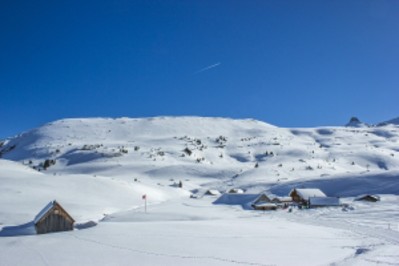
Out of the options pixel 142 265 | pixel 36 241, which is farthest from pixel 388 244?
pixel 36 241

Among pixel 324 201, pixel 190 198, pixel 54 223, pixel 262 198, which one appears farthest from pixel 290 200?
pixel 54 223

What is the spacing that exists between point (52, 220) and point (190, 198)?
42.0 m

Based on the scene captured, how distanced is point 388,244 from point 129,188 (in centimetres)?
4773

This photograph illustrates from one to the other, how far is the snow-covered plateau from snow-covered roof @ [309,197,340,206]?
2.38 metres

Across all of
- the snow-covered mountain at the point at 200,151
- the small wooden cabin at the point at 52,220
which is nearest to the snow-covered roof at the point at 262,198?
the snow-covered mountain at the point at 200,151

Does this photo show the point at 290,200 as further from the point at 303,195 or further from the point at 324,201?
the point at 324,201

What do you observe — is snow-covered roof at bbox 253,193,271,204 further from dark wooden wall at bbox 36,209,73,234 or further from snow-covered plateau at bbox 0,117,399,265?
dark wooden wall at bbox 36,209,73,234

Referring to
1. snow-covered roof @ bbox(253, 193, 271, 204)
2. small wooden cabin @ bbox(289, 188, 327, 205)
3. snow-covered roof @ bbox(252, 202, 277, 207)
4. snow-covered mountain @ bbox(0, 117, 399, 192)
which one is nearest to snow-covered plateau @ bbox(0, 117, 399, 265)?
snow-covered mountain @ bbox(0, 117, 399, 192)

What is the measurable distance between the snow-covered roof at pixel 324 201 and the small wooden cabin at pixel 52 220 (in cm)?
3819

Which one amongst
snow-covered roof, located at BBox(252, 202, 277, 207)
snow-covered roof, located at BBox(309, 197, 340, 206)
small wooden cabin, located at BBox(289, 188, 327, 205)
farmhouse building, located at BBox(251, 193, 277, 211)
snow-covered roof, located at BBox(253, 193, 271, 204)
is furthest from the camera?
Answer: small wooden cabin, located at BBox(289, 188, 327, 205)

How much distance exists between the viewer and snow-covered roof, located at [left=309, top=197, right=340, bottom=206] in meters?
54.9

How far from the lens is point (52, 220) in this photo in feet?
100

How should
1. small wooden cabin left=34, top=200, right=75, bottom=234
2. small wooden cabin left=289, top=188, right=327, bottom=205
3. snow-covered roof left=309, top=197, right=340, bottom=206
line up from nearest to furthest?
small wooden cabin left=34, top=200, right=75, bottom=234 < snow-covered roof left=309, top=197, right=340, bottom=206 < small wooden cabin left=289, top=188, right=327, bottom=205

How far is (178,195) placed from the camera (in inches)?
2943
